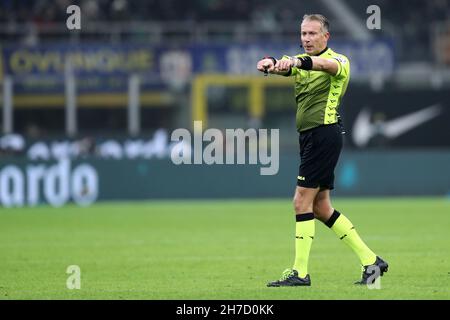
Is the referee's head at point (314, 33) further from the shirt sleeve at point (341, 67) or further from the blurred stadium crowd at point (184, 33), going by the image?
the blurred stadium crowd at point (184, 33)

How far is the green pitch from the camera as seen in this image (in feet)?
32.8

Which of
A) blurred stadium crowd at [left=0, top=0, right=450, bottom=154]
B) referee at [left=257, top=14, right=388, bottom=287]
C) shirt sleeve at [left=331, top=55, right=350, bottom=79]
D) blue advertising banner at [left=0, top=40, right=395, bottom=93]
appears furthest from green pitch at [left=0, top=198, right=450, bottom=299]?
blue advertising banner at [left=0, top=40, right=395, bottom=93]

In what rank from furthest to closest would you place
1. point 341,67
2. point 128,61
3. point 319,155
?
point 128,61, point 319,155, point 341,67

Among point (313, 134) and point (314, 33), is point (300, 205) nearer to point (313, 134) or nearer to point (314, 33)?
point (313, 134)

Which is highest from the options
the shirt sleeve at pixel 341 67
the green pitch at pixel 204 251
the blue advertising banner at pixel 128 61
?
the blue advertising banner at pixel 128 61

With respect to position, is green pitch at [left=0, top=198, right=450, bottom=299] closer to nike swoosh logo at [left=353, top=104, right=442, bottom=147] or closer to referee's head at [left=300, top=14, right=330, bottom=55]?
referee's head at [left=300, top=14, right=330, bottom=55]

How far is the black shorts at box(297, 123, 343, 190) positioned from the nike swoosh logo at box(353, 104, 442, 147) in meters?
19.0

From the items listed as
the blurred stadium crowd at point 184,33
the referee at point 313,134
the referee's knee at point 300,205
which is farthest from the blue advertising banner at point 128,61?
the referee's knee at point 300,205

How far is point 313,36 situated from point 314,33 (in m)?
0.03

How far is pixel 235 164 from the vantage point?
82.9 feet

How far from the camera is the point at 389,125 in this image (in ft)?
97.1

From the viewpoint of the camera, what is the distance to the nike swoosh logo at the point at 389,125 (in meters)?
29.2

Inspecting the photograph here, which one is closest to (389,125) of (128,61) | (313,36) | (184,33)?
(184,33)

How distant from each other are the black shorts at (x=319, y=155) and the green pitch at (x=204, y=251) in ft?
3.14
